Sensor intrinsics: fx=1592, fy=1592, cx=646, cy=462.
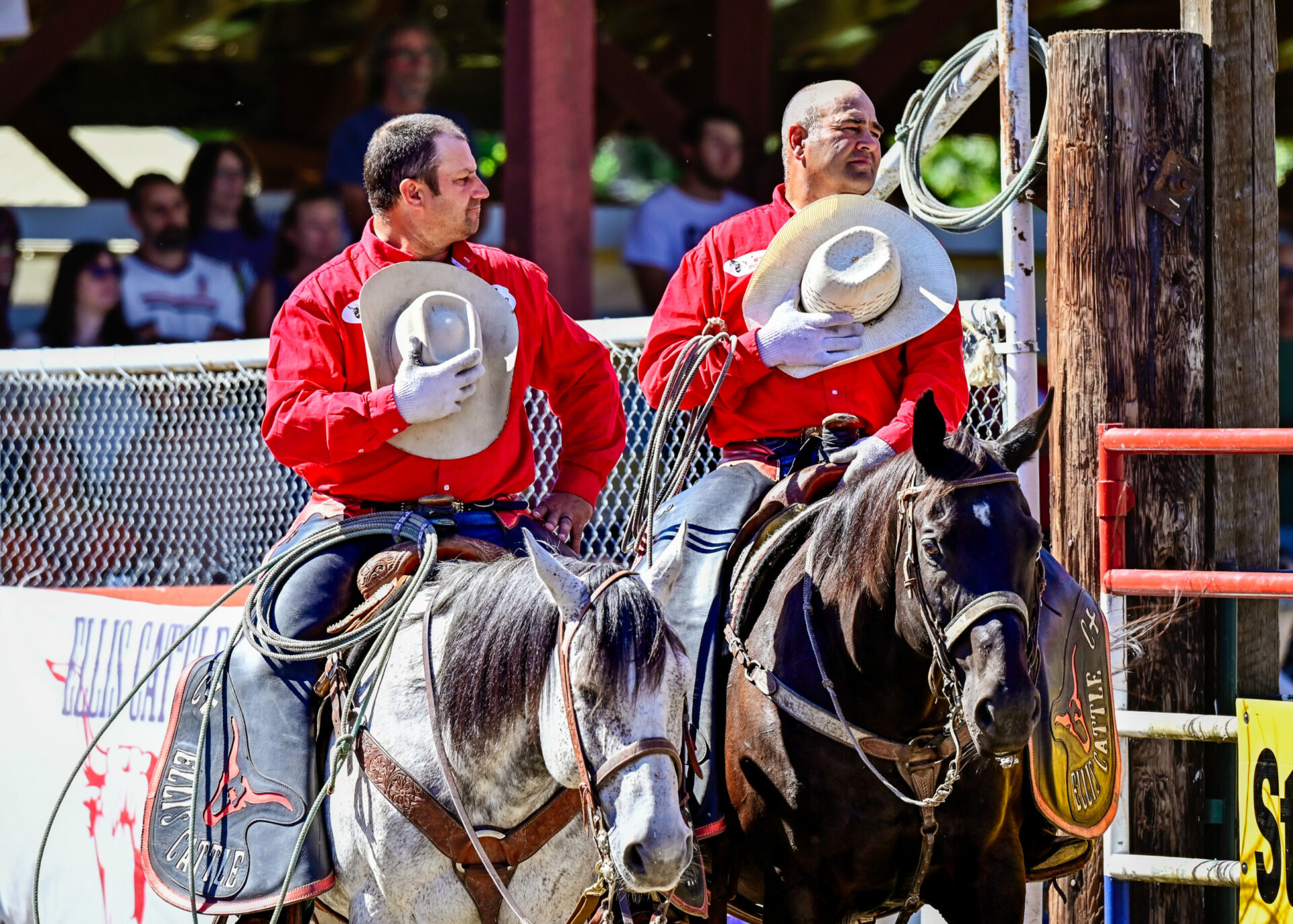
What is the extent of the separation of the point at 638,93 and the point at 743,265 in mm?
6398

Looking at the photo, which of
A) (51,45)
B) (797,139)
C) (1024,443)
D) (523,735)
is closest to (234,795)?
(523,735)

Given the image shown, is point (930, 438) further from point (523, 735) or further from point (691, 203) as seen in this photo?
point (691, 203)

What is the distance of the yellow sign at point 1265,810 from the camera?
4.05 m

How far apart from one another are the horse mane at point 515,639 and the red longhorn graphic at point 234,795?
46 cm

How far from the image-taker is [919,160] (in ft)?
16.4

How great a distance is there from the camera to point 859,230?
4109mm

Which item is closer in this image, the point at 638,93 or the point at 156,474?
the point at 156,474

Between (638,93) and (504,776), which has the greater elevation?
(638,93)

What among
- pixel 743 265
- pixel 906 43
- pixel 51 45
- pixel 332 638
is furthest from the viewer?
pixel 906 43

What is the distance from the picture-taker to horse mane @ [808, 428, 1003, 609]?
3203mm

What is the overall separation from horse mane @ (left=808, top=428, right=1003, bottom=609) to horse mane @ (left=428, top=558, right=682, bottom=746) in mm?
678

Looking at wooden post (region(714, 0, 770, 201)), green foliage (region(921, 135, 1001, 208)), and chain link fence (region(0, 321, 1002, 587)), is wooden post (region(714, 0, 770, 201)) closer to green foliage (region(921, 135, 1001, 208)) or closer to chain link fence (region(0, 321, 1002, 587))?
chain link fence (region(0, 321, 1002, 587))

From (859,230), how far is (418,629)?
62.5 inches

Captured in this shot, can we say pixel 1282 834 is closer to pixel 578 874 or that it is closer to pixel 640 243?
pixel 578 874
